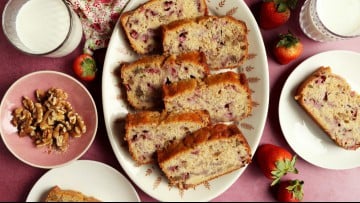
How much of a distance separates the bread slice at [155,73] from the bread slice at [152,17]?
11 cm

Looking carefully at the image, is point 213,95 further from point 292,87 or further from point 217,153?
point 292,87

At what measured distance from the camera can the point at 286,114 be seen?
2758mm

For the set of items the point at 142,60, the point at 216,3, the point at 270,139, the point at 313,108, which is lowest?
the point at 270,139

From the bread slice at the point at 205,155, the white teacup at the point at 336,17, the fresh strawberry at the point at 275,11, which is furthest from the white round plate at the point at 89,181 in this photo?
the white teacup at the point at 336,17

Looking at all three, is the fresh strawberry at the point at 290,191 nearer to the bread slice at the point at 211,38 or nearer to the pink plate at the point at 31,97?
the bread slice at the point at 211,38

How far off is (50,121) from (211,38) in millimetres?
1103

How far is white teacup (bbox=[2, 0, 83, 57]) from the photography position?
2.59 m

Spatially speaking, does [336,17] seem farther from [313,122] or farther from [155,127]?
[155,127]

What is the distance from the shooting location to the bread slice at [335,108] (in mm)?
2729

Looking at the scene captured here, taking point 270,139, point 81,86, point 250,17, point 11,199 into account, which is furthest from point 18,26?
point 270,139

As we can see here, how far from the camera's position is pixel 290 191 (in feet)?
8.87

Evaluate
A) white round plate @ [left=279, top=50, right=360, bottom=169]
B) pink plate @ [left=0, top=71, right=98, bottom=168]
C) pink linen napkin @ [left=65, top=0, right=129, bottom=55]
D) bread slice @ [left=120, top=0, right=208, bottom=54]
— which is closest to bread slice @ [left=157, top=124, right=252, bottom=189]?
white round plate @ [left=279, top=50, right=360, bottom=169]

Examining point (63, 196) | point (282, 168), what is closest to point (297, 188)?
point (282, 168)

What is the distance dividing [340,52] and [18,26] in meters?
2.04
